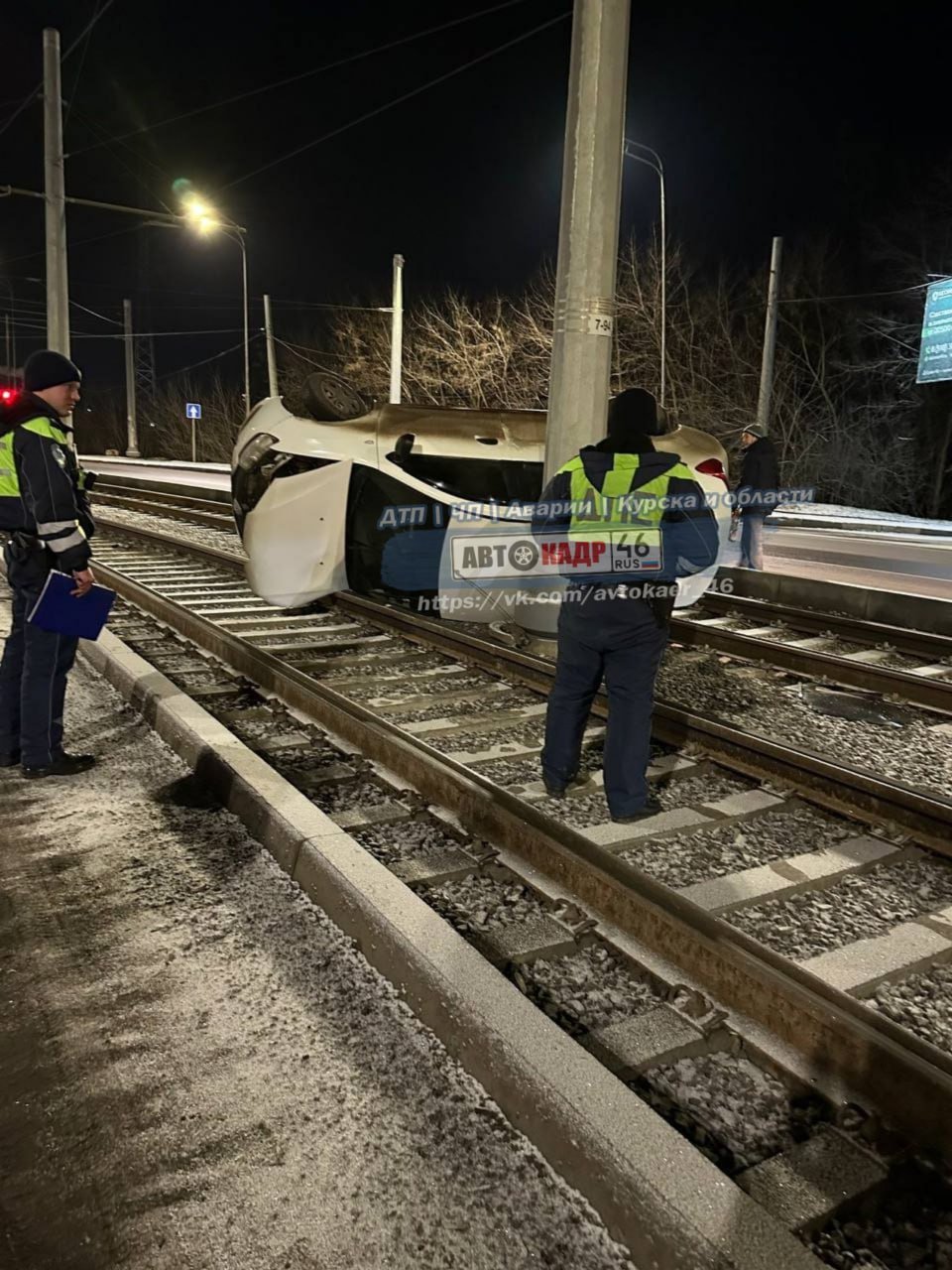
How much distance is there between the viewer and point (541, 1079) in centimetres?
237

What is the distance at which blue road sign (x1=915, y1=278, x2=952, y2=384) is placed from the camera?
26.8 m

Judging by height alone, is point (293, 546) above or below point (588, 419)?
below

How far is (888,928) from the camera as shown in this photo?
3.37 metres

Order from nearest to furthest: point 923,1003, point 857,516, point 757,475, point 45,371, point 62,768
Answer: point 923,1003
point 45,371
point 62,768
point 757,475
point 857,516

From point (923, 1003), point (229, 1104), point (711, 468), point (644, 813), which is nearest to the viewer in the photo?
point (229, 1104)

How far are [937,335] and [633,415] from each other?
27.8 m

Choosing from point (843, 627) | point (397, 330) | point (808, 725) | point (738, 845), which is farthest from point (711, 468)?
point (397, 330)

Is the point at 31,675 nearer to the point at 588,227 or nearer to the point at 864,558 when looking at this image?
the point at 588,227

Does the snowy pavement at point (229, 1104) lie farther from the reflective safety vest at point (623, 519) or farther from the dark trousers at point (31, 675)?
the reflective safety vest at point (623, 519)

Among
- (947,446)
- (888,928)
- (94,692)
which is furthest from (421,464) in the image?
(947,446)

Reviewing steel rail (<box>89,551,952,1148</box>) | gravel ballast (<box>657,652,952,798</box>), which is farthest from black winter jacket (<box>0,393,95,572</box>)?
gravel ballast (<box>657,652,952,798</box>)

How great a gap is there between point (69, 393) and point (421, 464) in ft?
11.9

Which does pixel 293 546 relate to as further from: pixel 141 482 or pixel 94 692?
pixel 141 482

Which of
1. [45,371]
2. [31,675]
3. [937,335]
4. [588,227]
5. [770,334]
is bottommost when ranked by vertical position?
[31,675]
